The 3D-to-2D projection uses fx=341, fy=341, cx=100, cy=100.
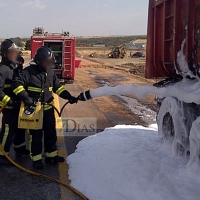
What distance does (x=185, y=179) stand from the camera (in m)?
3.69

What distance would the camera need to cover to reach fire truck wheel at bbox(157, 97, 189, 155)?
421cm

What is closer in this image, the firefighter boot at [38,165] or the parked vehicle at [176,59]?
the parked vehicle at [176,59]

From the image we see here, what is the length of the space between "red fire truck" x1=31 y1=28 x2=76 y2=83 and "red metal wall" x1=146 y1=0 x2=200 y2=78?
393 inches

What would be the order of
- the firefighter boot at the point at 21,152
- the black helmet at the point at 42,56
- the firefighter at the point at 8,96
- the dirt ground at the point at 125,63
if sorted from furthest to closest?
the dirt ground at the point at 125,63, the firefighter boot at the point at 21,152, the firefighter at the point at 8,96, the black helmet at the point at 42,56

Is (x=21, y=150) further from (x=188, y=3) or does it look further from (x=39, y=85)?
(x=188, y=3)

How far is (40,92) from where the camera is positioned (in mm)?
4723

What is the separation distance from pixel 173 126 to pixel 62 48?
11.2 m

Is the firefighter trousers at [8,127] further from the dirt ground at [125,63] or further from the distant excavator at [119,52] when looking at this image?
the distant excavator at [119,52]

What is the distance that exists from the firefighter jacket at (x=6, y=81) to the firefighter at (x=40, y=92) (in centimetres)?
25

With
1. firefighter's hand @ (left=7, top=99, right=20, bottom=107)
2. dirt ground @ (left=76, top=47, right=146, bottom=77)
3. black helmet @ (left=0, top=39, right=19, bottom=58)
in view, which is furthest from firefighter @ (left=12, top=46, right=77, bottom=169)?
dirt ground @ (left=76, top=47, right=146, bottom=77)

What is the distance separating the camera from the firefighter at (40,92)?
4578mm

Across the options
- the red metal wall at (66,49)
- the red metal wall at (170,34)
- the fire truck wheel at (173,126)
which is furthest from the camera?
the red metal wall at (66,49)

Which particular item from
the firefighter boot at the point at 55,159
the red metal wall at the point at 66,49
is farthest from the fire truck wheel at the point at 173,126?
the red metal wall at the point at 66,49

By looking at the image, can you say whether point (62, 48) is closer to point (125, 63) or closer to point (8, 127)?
point (8, 127)
